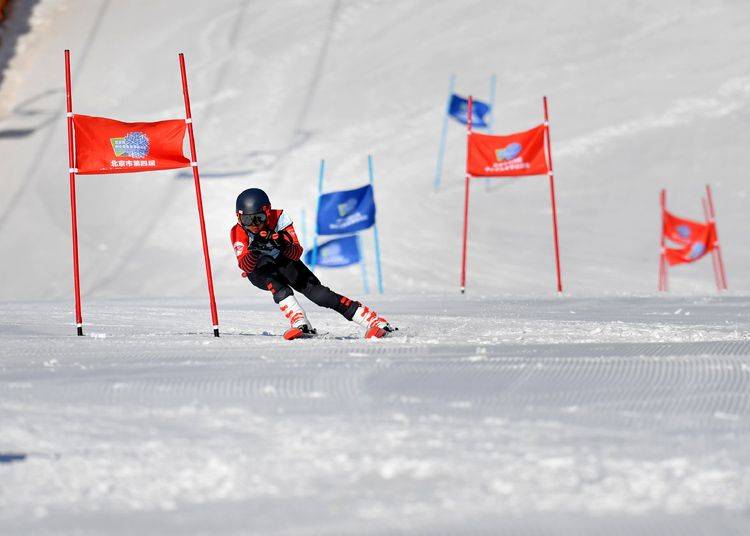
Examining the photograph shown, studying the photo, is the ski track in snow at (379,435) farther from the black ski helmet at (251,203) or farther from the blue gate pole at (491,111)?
the blue gate pole at (491,111)

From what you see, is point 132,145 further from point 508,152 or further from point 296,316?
point 508,152

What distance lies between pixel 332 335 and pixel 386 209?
39.7ft

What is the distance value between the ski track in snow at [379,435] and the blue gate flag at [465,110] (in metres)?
12.7

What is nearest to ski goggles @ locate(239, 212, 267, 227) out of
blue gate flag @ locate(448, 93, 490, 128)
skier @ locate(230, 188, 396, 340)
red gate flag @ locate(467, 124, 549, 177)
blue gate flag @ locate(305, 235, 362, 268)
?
skier @ locate(230, 188, 396, 340)

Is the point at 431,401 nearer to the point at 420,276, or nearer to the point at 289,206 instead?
the point at 420,276

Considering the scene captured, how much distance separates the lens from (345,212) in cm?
1388

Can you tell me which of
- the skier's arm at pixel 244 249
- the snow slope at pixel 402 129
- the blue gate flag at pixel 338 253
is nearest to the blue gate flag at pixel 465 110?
the snow slope at pixel 402 129

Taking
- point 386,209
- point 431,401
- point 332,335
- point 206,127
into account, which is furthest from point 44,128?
point 431,401

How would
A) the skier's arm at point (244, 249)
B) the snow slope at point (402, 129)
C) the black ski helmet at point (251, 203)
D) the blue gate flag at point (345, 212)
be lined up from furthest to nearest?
the snow slope at point (402, 129)
the blue gate flag at point (345, 212)
the skier's arm at point (244, 249)
the black ski helmet at point (251, 203)

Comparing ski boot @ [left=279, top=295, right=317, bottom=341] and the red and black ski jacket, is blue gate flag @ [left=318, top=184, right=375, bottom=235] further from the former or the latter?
ski boot @ [left=279, top=295, right=317, bottom=341]

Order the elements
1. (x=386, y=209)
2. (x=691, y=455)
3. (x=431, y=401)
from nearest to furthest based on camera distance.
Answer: (x=691, y=455)
(x=431, y=401)
(x=386, y=209)

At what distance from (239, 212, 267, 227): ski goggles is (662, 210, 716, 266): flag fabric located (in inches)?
371

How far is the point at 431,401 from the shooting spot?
407cm

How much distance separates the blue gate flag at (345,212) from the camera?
45.3 feet
